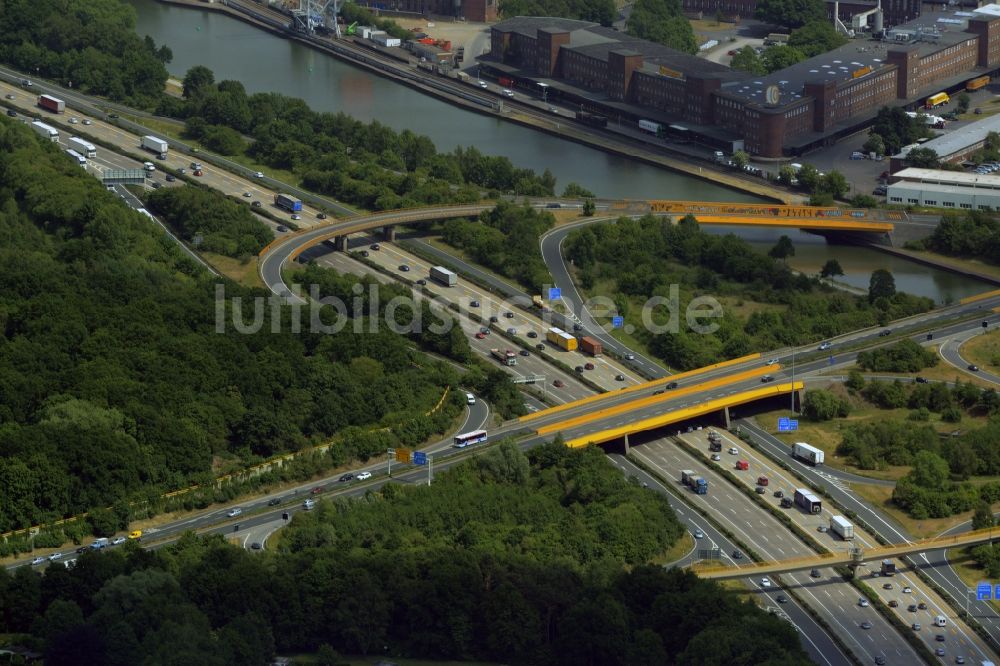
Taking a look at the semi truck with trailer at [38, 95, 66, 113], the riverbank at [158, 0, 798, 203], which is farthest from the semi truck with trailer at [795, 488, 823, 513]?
the semi truck with trailer at [38, 95, 66, 113]

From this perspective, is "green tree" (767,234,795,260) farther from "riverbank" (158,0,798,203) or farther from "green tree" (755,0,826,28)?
"green tree" (755,0,826,28)

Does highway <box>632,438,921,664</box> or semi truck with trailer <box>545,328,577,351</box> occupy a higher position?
semi truck with trailer <box>545,328,577,351</box>

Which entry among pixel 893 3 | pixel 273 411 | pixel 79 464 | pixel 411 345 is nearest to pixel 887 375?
pixel 411 345

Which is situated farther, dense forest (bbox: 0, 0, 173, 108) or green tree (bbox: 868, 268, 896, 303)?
dense forest (bbox: 0, 0, 173, 108)

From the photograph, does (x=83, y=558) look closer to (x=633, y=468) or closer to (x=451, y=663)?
(x=451, y=663)

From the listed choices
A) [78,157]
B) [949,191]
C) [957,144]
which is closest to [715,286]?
[949,191]

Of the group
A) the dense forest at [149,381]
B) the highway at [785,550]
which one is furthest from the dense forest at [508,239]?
the highway at [785,550]
